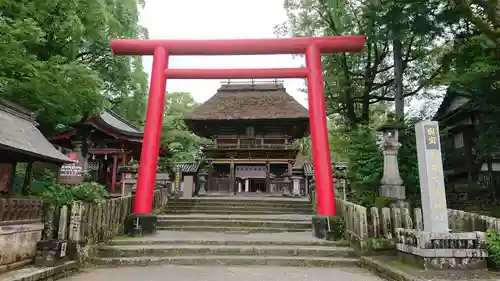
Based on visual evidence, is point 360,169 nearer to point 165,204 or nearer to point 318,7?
point 165,204

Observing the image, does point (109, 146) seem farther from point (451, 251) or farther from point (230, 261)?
point (451, 251)

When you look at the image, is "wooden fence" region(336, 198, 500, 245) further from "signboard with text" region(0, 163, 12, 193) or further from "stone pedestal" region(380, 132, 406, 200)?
"signboard with text" region(0, 163, 12, 193)

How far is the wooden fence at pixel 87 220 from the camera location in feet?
20.6

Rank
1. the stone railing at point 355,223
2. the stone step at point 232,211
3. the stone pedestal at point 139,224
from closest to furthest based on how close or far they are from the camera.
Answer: the stone railing at point 355,223 → the stone pedestal at point 139,224 → the stone step at point 232,211

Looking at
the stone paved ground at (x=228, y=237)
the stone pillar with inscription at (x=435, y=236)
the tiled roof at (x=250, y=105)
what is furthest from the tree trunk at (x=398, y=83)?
the stone pillar with inscription at (x=435, y=236)

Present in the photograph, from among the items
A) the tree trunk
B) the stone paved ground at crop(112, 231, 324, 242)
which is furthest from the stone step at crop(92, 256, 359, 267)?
the tree trunk

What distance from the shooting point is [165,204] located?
42.4 ft

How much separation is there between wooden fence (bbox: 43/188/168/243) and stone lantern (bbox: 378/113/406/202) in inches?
287

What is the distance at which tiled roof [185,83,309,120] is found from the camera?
20406 mm

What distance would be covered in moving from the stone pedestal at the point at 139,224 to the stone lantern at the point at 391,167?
256 inches

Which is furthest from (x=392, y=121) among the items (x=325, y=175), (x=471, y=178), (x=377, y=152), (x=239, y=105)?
(x=239, y=105)

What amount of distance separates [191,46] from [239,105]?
473 inches

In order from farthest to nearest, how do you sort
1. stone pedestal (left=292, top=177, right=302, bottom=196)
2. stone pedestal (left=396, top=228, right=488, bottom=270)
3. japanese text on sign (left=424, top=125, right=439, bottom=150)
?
1. stone pedestal (left=292, top=177, right=302, bottom=196)
2. japanese text on sign (left=424, top=125, right=439, bottom=150)
3. stone pedestal (left=396, top=228, right=488, bottom=270)

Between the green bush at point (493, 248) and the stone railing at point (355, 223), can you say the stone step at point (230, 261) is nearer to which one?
the stone railing at point (355, 223)
